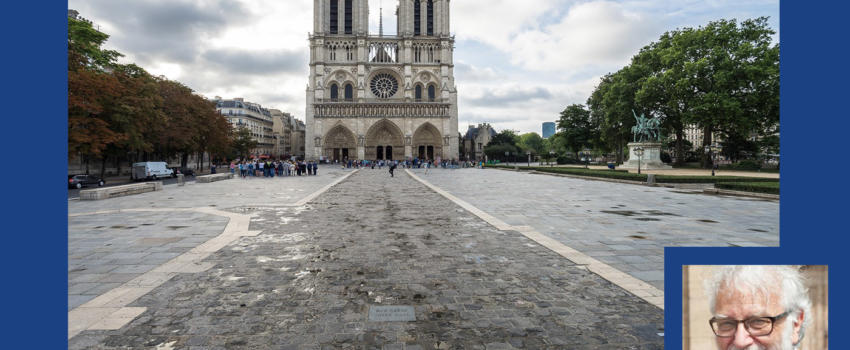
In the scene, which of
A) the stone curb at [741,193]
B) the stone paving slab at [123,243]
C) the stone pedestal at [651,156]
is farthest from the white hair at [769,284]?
the stone pedestal at [651,156]

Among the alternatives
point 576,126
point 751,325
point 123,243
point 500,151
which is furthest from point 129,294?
point 500,151

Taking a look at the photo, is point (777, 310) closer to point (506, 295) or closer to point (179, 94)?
point (506, 295)

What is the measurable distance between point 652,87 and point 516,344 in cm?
3938

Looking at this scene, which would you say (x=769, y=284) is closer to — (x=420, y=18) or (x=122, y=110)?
(x=122, y=110)

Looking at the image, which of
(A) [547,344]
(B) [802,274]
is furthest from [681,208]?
(B) [802,274]

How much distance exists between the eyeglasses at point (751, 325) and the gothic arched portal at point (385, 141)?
232 feet

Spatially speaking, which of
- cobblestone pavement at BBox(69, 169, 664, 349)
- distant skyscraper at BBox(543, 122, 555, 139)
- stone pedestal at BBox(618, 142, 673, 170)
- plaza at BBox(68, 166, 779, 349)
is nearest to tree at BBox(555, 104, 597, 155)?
stone pedestal at BBox(618, 142, 673, 170)

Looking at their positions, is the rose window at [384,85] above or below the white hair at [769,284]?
above

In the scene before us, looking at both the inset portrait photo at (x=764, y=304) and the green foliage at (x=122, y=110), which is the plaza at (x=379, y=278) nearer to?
the inset portrait photo at (x=764, y=304)

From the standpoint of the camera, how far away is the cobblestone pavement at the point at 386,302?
363 cm

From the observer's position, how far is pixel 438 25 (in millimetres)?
73188

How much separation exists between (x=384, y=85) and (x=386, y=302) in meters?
72.8

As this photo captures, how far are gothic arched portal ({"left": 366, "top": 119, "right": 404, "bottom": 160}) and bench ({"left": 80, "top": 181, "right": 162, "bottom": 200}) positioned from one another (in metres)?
52.5

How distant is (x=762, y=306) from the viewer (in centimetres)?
191
